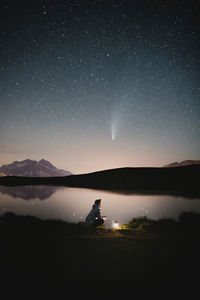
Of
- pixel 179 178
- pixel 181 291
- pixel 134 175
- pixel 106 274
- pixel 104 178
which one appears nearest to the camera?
pixel 181 291

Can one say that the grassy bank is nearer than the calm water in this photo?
Yes

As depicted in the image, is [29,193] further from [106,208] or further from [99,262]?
[99,262]

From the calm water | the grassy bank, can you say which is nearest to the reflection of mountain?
the calm water

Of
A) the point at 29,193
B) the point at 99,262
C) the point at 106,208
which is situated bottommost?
the point at 106,208

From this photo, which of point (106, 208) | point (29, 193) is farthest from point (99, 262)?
point (29, 193)

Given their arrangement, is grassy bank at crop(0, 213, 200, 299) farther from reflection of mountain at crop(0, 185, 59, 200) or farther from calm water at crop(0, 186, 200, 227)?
reflection of mountain at crop(0, 185, 59, 200)

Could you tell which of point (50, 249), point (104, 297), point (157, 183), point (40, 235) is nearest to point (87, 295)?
point (104, 297)

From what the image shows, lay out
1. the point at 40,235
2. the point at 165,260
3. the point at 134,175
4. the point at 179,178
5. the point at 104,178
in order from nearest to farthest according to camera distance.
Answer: the point at 165,260
the point at 40,235
the point at 179,178
the point at 134,175
the point at 104,178

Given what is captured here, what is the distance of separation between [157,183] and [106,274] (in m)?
76.8

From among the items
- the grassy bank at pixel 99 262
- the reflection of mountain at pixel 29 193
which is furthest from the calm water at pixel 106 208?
the grassy bank at pixel 99 262

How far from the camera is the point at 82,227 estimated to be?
1187cm

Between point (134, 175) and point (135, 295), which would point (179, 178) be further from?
point (135, 295)

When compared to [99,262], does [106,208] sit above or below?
below

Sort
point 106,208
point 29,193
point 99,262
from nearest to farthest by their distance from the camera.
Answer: point 99,262 < point 106,208 < point 29,193
